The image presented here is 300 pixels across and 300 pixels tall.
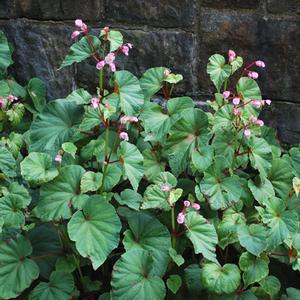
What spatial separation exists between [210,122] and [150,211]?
0.36 metres

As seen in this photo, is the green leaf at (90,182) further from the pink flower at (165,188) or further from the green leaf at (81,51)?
the green leaf at (81,51)

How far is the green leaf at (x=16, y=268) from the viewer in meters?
1.66

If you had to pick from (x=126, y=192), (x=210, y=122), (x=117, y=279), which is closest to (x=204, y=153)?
(x=210, y=122)

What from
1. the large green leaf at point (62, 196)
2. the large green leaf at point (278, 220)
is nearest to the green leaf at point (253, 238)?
the large green leaf at point (278, 220)

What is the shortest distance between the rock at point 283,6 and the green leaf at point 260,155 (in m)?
0.53

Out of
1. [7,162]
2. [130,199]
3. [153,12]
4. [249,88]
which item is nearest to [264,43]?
[249,88]

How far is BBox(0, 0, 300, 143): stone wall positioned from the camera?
7.01ft

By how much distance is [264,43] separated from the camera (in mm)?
2148

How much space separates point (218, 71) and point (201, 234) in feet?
1.93

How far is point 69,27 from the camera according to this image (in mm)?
2297

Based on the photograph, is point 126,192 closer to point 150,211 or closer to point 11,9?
point 150,211

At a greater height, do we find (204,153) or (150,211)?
(204,153)

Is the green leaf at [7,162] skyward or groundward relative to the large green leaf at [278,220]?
skyward

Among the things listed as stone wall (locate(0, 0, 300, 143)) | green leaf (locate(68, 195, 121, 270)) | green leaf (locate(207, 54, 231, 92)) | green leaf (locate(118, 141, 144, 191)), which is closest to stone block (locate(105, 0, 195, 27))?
stone wall (locate(0, 0, 300, 143))
